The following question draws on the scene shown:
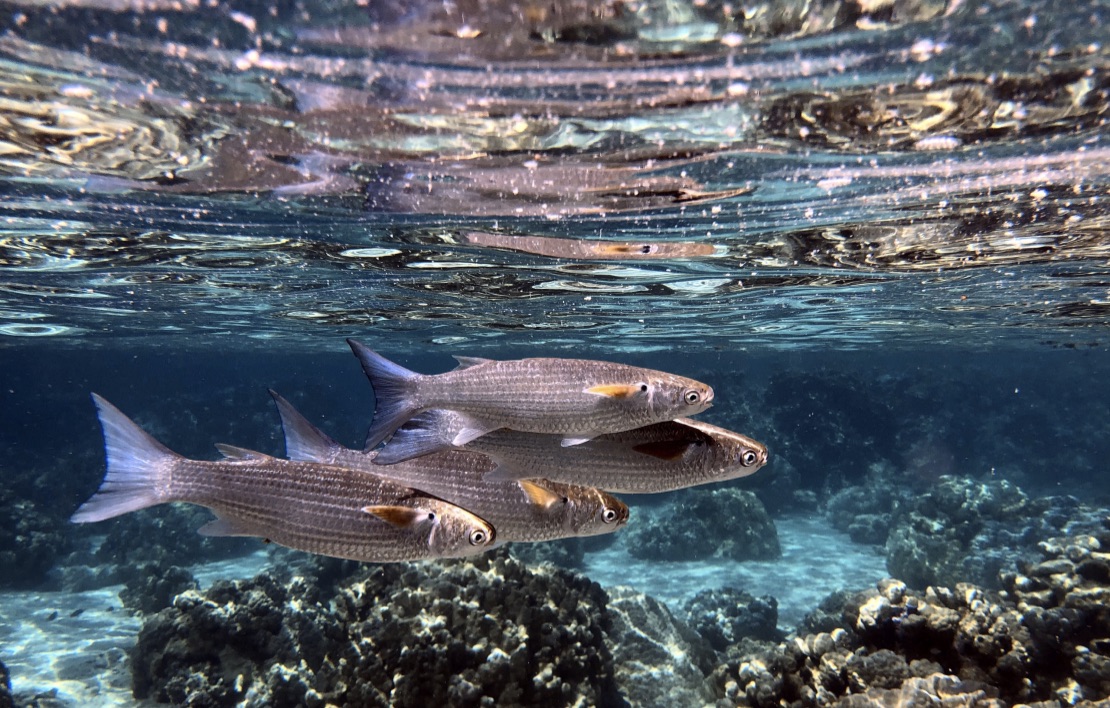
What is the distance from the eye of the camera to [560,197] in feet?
31.6

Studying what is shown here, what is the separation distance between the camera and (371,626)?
24.8 ft

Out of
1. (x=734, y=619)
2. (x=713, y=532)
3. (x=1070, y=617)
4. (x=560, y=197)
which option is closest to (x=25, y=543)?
(x=560, y=197)

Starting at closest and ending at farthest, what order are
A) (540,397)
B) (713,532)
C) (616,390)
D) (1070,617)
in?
(616,390)
(540,397)
(1070,617)
(713,532)

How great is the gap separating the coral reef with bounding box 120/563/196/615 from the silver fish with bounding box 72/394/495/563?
51.0 ft

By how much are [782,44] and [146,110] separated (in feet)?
22.7

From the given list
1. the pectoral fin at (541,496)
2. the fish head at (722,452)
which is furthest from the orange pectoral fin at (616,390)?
the pectoral fin at (541,496)

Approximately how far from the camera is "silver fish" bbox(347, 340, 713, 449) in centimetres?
301

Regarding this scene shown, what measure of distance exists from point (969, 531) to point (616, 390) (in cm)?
2166

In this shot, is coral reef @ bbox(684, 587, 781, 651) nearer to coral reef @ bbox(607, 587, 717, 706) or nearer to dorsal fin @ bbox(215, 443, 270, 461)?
coral reef @ bbox(607, 587, 717, 706)

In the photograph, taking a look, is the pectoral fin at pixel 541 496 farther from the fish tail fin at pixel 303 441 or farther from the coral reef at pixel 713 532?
the coral reef at pixel 713 532

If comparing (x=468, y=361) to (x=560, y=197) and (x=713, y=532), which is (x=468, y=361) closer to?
(x=560, y=197)

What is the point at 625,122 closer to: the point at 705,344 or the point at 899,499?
the point at 899,499

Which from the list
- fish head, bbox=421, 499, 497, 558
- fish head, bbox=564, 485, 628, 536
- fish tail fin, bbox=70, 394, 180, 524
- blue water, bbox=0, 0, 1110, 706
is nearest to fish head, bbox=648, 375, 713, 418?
fish head, bbox=564, 485, 628, 536

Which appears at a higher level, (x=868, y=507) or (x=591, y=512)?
(x=591, y=512)
